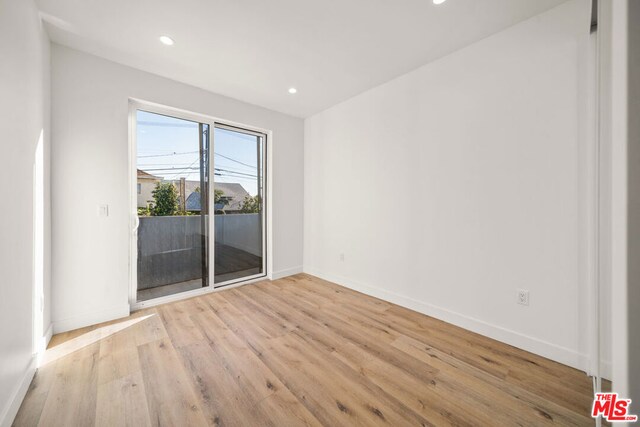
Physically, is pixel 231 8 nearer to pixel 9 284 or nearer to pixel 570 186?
pixel 9 284

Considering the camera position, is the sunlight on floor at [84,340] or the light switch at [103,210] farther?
the light switch at [103,210]

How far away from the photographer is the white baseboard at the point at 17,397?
127 cm

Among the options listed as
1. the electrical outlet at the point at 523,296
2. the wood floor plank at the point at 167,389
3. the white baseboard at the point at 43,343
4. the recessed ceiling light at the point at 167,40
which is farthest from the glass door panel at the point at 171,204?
the electrical outlet at the point at 523,296

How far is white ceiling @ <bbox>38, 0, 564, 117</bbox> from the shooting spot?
1.85 meters

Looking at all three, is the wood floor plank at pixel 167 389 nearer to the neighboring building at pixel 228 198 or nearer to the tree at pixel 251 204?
the neighboring building at pixel 228 198

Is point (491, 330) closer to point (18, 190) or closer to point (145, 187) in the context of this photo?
point (18, 190)

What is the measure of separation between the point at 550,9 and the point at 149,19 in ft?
10.2

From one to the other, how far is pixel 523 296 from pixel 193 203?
3.58 m

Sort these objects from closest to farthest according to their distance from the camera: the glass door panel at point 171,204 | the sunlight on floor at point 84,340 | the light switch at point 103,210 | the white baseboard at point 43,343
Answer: the white baseboard at point 43,343 < the sunlight on floor at point 84,340 < the light switch at point 103,210 < the glass door panel at point 171,204

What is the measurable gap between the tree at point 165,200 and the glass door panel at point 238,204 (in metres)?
0.49

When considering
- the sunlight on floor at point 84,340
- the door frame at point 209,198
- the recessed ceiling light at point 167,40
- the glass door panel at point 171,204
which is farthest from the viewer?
the glass door panel at point 171,204

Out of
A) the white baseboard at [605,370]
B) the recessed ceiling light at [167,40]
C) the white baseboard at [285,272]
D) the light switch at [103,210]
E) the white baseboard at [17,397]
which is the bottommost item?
the white baseboard at [17,397]
